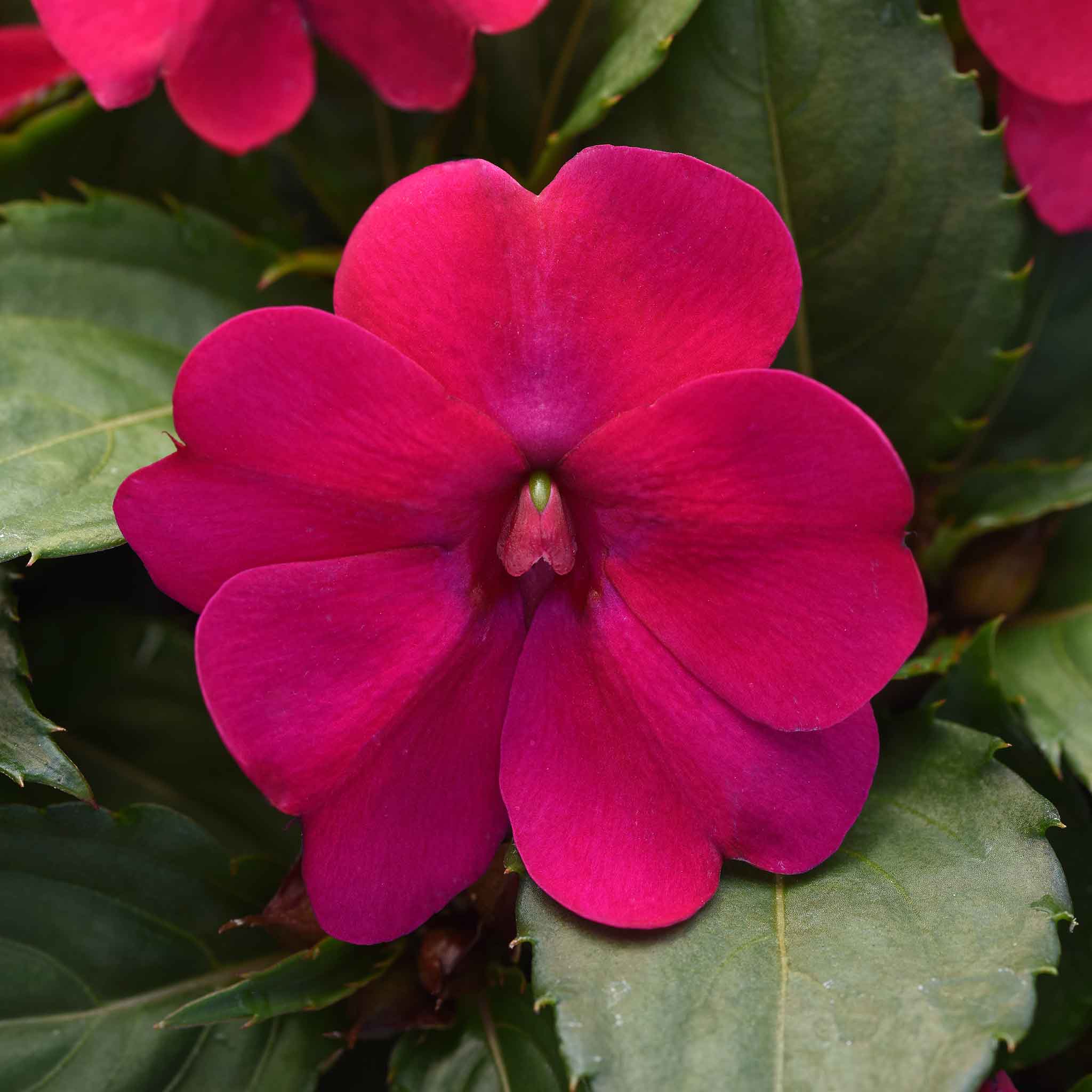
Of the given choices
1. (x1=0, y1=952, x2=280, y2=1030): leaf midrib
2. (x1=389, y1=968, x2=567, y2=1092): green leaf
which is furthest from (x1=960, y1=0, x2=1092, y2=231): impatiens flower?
(x1=0, y1=952, x2=280, y2=1030): leaf midrib

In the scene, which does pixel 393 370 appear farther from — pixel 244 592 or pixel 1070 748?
pixel 1070 748

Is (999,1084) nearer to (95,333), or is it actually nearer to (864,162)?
(864,162)

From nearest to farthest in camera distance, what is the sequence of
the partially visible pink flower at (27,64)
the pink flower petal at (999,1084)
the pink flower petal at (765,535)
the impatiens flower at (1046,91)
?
the pink flower petal at (765,535)
the pink flower petal at (999,1084)
the impatiens flower at (1046,91)
the partially visible pink flower at (27,64)

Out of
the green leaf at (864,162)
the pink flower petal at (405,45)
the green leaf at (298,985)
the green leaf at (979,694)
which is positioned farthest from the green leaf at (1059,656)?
the pink flower petal at (405,45)

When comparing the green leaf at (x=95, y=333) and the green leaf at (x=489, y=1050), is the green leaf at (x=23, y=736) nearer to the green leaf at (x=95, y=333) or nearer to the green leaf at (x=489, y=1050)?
the green leaf at (x=95, y=333)

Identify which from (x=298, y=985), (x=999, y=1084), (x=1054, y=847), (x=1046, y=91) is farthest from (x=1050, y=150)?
(x=298, y=985)

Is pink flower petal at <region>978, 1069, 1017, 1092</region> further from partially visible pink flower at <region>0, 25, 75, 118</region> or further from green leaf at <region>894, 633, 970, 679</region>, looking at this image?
partially visible pink flower at <region>0, 25, 75, 118</region>
